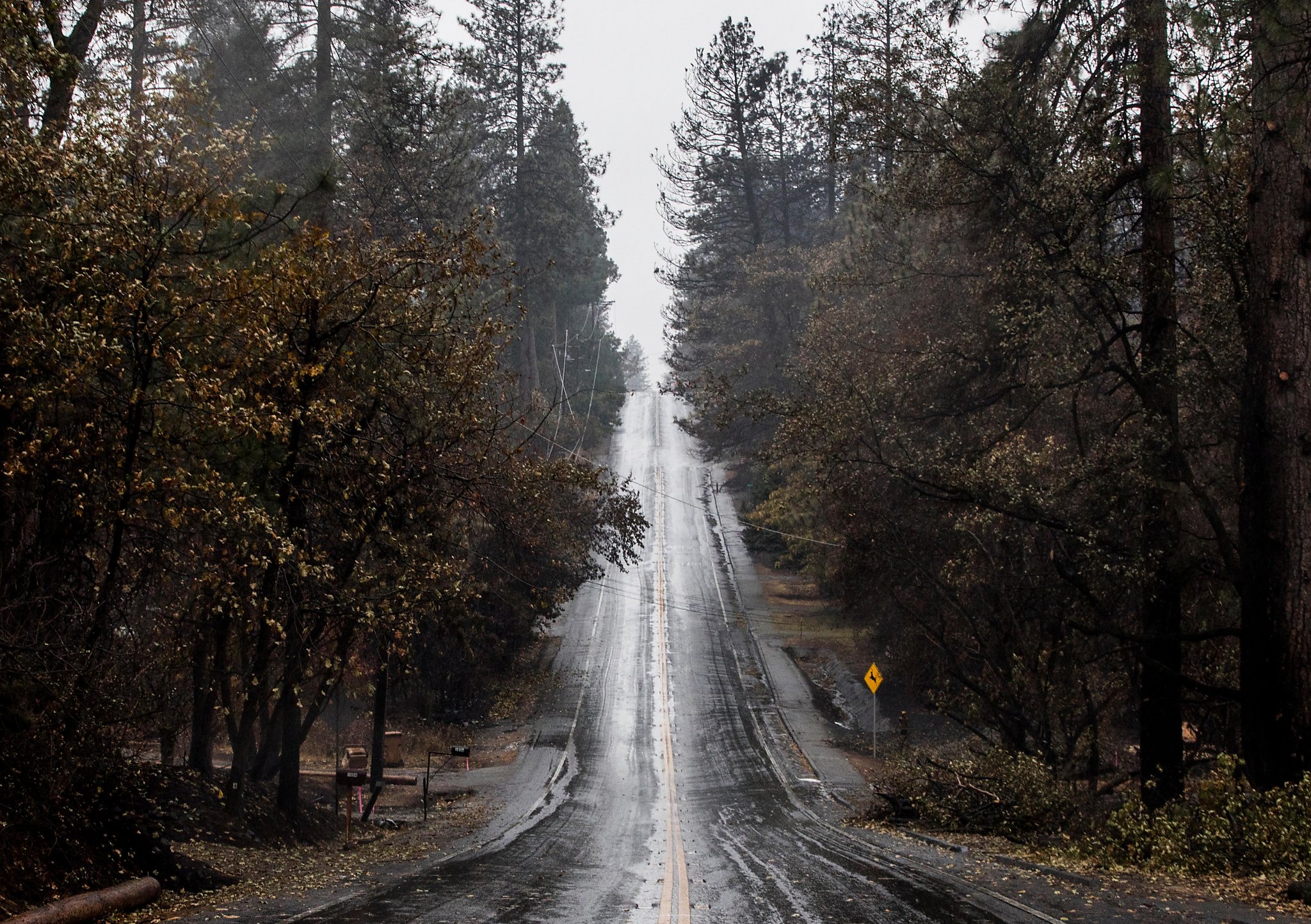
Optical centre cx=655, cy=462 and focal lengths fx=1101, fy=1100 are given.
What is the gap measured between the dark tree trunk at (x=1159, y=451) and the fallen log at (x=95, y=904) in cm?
1133

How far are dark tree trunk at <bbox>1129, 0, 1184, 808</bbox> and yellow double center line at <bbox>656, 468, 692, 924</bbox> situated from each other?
242 inches

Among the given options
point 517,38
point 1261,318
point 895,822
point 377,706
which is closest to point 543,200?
point 517,38

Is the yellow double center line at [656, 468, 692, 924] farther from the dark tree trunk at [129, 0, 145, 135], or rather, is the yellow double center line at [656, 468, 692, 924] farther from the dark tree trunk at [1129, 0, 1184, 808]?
the dark tree trunk at [129, 0, 145, 135]

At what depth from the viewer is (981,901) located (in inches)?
382

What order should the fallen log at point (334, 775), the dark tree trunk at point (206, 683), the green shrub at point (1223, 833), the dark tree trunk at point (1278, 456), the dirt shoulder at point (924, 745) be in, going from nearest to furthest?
the dirt shoulder at point (924, 745) → the green shrub at point (1223, 833) → the dark tree trunk at point (1278, 456) → the dark tree trunk at point (206, 683) → the fallen log at point (334, 775)

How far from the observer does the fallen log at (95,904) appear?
776 centimetres

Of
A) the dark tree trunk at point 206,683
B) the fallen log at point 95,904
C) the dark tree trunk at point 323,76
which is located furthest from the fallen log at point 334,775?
the dark tree trunk at point 323,76

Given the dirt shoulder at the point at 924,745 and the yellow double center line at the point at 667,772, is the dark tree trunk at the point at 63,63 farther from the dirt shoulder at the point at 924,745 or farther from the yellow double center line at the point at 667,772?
the dirt shoulder at the point at 924,745

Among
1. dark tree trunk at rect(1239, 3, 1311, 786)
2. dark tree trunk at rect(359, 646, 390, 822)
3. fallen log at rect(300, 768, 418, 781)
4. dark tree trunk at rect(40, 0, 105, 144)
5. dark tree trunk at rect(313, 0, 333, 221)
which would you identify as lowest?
fallen log at rect(300, 768, 418, 781)

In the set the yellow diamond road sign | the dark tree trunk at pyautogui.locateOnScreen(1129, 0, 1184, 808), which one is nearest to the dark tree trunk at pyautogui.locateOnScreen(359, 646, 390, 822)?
the yellow diamond road sign

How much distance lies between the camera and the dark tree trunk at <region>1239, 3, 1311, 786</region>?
1144 centimetres

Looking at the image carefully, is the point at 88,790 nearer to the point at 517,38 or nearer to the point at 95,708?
the point at 95,708

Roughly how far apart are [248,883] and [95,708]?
252 centimetres

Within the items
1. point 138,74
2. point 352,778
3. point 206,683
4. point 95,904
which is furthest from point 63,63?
point 138,74
